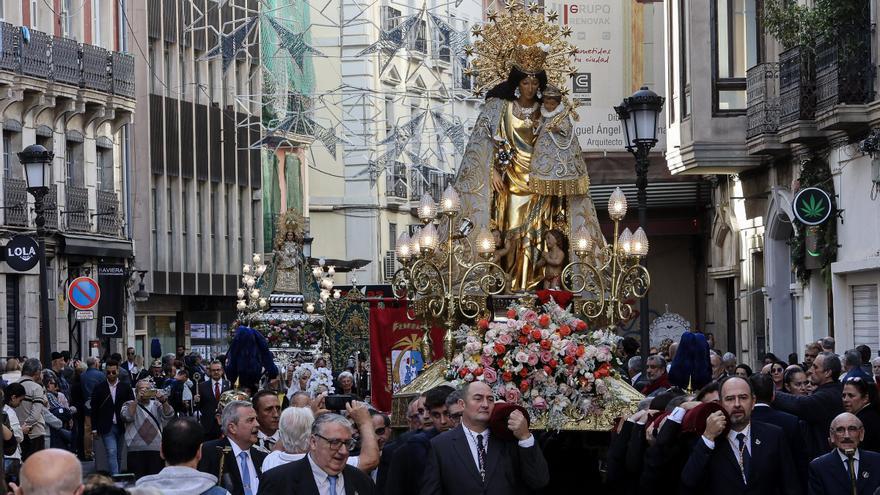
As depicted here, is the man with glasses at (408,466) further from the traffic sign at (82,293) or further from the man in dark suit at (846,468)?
the traffic sign at (82,293)

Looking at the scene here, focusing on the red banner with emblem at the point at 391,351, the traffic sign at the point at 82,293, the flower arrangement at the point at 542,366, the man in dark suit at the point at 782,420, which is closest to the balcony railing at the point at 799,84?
the red banner with emblem at the point at 391,351

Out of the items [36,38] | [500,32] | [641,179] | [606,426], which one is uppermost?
[36,38]

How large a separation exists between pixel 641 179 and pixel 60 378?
1031 cm

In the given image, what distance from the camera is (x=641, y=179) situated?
20078mm

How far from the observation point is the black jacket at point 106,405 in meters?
23.6

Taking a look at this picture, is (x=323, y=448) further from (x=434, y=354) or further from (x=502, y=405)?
(x=434, y=354)

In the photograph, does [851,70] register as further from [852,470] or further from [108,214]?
[108,214]

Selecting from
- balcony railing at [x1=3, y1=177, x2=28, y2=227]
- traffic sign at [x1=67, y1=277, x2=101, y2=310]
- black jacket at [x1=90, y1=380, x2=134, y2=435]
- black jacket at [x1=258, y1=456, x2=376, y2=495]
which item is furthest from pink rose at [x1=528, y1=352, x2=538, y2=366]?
balcony railing at [x1=3, y1=177, x2=28, y2=227]

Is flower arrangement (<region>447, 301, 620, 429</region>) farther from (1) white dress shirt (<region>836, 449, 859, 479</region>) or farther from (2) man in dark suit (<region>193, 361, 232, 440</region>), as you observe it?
(2) man in dark suit (<region>193, 361, 232, 440</region>)

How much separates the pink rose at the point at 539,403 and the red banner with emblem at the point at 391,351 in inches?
247

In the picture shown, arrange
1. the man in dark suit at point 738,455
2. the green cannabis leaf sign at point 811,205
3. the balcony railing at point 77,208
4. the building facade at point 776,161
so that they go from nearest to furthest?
the man in dark suit at point 738,455 < the building facade at point 776,161 < the green cannabis leaf sign at point 811,205 < the balcony railing at point 77,208

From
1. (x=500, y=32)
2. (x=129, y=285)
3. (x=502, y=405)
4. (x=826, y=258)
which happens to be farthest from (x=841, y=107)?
(x=129, y=285)

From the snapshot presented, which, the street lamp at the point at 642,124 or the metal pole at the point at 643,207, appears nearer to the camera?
the metal pole at the point at 643,207

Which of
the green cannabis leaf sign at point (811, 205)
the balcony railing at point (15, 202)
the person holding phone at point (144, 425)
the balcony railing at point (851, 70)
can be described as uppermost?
the balcony railing at point (851, 70)
